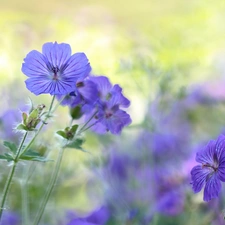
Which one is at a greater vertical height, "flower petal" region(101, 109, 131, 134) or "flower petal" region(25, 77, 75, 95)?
"flower petal" region(101, 109, 131, 134)

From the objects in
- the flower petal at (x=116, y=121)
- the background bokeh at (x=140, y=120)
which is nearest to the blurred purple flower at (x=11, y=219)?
the background bokeh at (x=140, y=120)

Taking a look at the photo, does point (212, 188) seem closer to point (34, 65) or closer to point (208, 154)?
point (208, 154)

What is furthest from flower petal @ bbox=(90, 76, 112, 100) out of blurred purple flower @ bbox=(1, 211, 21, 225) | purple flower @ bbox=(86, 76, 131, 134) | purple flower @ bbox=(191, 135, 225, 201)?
blurred purple flower @ bbox=(1, 211, 21, 225)

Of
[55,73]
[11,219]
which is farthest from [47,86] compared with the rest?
[11,219]

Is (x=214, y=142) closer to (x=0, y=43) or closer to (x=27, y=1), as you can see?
(x=0, y=43)

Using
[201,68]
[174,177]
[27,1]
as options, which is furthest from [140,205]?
[27,1]

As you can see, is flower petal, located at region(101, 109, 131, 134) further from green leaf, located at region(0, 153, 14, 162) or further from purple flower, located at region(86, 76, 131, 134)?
green leaf, located at region(0, 153, 14, 162)

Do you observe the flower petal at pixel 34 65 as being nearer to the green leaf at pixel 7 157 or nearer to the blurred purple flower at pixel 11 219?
the green leaf at pixel 7 157
